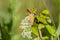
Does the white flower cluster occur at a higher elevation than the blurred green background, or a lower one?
lower

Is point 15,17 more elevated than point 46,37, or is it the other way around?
point 15,17

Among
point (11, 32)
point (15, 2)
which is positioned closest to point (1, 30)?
point (11, 32)

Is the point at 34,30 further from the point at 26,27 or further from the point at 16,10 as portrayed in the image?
the point at 16,10

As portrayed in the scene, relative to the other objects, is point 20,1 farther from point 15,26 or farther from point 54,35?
point 54,35

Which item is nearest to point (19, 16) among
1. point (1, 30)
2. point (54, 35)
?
point (1, 30)

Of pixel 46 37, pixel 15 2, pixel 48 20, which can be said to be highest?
pixel 15 2

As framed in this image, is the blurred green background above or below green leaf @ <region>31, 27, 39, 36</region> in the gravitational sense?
above

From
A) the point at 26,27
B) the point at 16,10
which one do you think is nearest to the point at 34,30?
the point at 26,27

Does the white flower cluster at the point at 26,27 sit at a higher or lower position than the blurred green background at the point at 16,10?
lower

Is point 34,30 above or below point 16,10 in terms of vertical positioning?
below

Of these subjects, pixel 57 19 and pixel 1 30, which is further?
pixel 57 19
